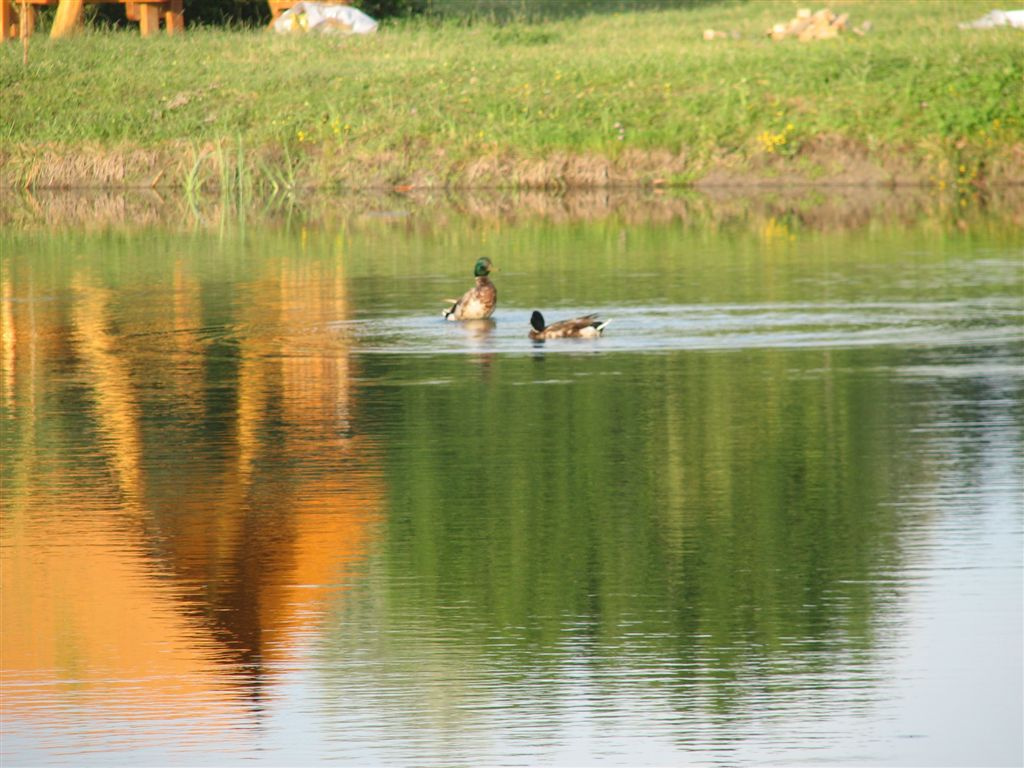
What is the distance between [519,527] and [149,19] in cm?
3872

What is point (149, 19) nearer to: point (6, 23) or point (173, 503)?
point (6, 23)

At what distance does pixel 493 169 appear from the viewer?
3734 centimetres

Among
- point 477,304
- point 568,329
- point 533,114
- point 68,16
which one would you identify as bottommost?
point 568,329

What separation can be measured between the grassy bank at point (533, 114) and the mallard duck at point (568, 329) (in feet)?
58.2

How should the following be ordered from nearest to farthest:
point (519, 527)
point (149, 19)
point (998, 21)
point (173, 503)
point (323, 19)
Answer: point (519, 527), point (173, 503), point (998, 21), point (149, 19), point (323, 19)

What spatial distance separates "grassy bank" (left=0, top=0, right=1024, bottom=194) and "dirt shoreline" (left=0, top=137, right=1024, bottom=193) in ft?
0.11

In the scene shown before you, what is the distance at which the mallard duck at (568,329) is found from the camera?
61.9ft

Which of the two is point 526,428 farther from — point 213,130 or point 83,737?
point 213,130

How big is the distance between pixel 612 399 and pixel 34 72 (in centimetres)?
2972

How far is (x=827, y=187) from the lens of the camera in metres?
36.0

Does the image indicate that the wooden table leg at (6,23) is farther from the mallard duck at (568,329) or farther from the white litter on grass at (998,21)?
the mallard duck at (568,329)

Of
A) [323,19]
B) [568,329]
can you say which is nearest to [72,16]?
[323,19]

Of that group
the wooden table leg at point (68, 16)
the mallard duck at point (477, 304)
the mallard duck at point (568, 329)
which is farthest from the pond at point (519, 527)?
the wooden table leg at point (68, 16)

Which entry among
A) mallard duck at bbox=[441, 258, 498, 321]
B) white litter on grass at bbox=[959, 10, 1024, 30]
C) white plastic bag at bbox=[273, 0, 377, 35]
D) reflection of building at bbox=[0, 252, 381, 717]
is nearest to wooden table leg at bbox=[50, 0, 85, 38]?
white plastic bag at bbox=[273, 0, 377, 35]
